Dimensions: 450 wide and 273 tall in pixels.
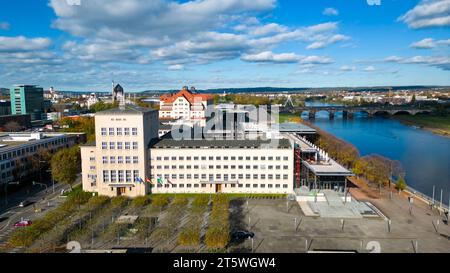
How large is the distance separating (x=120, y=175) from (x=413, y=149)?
38.6m

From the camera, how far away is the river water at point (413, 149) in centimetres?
2906

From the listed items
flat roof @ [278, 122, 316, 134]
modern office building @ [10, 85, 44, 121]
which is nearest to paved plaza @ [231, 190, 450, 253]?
flat roof @ [278, 122, 316, 134]

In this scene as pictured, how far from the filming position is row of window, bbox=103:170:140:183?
24.6 metres

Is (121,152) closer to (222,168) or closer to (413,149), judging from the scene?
(222,168)

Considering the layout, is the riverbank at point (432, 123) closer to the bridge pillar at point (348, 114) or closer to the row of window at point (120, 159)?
the bridge pillar at point (348, 114)

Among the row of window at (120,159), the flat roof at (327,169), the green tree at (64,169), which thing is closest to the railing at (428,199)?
the flat roof at (327,169)

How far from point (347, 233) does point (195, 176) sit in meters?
11.8

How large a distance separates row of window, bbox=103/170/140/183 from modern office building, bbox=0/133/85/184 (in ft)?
27.9

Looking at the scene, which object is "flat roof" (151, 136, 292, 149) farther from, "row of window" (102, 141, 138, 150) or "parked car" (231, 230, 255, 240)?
"parked car" (231, 230, 255, 240)

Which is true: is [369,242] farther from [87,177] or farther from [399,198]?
[87,177]

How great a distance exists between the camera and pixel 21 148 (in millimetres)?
28453

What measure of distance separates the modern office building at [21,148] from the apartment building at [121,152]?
26.0 feet
